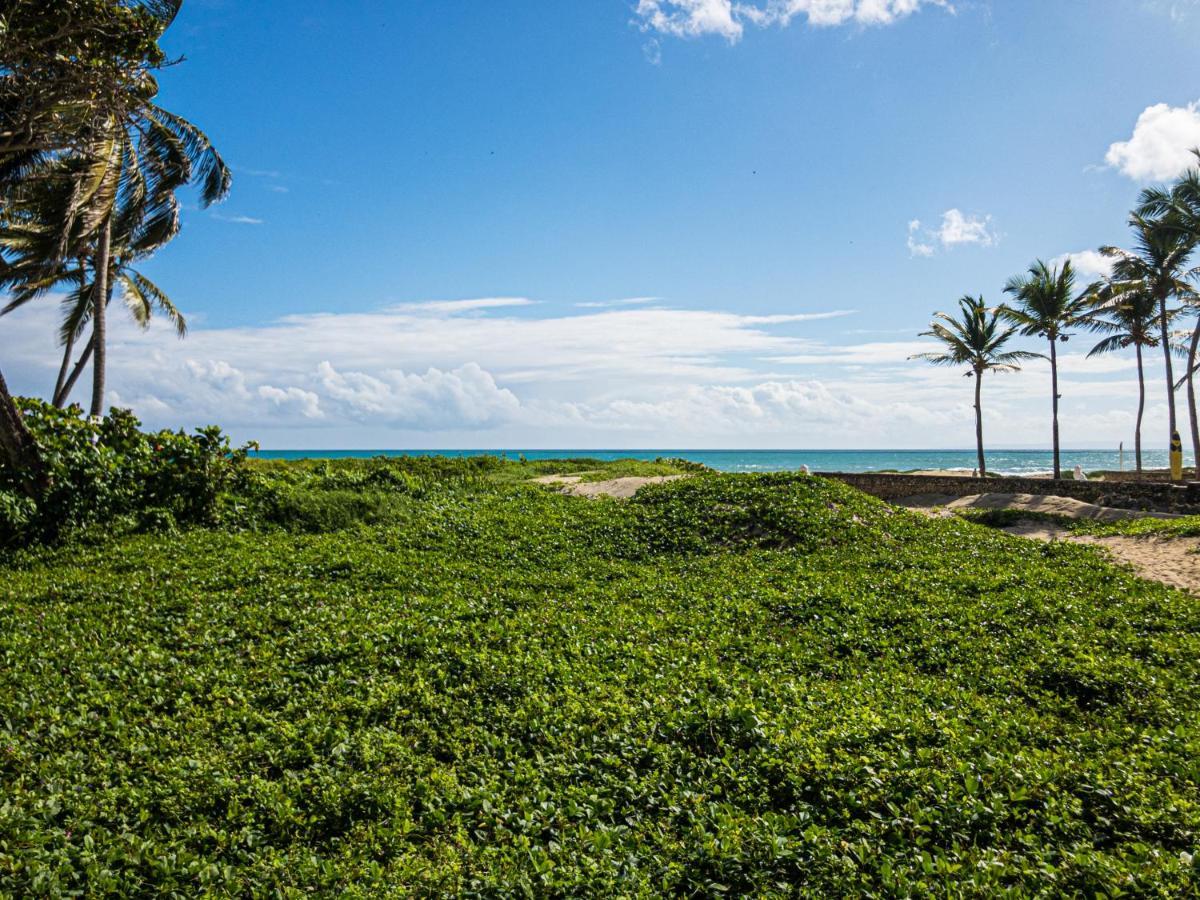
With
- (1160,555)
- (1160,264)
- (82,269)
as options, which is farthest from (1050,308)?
(82,269)

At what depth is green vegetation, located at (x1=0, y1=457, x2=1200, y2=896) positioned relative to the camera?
4.14m

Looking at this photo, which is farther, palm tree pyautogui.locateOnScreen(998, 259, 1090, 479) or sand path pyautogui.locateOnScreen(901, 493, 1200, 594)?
palm tree pyautogui.locateOnScreen(998, 259, 1090, 479)

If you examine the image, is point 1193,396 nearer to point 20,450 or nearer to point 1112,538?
point 1112,538

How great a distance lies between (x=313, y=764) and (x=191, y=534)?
8.20 m

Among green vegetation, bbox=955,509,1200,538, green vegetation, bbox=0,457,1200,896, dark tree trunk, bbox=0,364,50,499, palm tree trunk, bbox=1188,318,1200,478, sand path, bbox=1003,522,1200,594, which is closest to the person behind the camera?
green vegetation, bbox=0,457,1200,896

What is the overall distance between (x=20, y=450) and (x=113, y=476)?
133cm

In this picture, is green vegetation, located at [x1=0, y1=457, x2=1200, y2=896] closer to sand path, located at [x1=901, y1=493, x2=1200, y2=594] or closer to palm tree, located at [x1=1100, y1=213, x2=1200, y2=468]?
sand path, located at [x1=901, y1=493, x2=1200, y2=594]

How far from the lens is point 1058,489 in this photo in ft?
68.9

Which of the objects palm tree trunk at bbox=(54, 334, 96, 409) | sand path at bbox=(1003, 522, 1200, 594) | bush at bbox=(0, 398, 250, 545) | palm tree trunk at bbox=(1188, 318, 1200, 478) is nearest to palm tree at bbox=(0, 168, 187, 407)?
palm tree trunk at bbox=(54, 334, 96, 409)

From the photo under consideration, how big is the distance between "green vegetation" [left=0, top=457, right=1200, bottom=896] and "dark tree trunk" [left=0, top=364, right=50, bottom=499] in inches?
49.0

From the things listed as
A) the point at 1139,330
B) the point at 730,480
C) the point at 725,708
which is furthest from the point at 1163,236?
the point at 725,708

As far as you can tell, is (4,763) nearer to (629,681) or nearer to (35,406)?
(629,681)

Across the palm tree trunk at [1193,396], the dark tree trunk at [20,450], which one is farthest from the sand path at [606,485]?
the palm tree trunk at [1193,396]

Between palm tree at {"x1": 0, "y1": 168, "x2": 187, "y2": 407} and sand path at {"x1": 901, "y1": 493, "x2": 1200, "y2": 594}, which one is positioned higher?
palm tree at {"x1": 0, "y1": 168, "x2": 187, "y2": 407}
